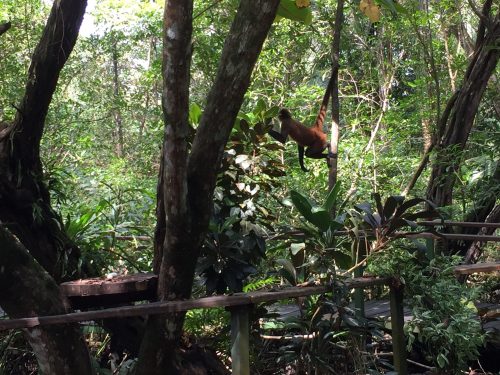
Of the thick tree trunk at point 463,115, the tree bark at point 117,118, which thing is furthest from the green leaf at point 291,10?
the tree bark at point 117,118

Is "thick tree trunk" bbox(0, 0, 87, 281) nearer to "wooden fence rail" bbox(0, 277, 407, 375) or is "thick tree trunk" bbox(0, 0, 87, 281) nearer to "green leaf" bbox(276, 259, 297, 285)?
"wooden fence rail" bbox(0, 277, 407, 375)

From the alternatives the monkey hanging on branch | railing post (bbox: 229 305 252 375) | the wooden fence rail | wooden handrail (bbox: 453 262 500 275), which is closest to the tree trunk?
the wooden fence rail

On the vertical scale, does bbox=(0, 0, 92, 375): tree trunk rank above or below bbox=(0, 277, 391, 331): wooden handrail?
above

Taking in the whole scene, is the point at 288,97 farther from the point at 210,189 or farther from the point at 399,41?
the point at 210,189

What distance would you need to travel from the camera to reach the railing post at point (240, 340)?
7.28 ft

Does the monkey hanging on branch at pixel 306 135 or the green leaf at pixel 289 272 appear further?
the monkey hanging on branch at pixel 306 135

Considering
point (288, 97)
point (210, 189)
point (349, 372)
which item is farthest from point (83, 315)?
point (288, 97)

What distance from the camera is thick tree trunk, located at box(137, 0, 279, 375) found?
1959mm

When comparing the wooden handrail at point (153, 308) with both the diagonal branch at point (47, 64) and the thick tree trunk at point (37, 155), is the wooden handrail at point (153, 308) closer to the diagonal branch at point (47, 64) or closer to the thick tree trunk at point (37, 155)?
the thick tree trunk at point (37, 155)

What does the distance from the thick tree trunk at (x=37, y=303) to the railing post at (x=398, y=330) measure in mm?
1436

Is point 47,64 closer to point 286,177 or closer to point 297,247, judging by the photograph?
point 297,247

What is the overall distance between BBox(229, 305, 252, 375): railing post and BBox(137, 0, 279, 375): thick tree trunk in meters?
0.23

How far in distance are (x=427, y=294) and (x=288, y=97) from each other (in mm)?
4504

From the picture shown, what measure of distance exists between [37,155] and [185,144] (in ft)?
3.73
